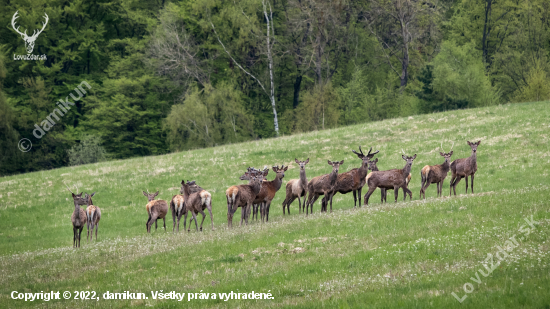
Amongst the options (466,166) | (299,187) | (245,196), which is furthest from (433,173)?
(245,196)

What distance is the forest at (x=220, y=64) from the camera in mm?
62969

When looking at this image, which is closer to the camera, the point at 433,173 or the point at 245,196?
the point at 245,196

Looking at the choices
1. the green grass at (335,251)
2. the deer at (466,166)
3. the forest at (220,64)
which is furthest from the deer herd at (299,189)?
the forest at (220,64)

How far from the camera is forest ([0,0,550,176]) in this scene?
6297 centimetres

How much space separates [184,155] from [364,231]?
2775 centimetres

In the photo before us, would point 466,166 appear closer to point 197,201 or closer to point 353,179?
point 353,179

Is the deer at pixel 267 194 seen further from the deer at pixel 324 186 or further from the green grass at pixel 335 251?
the green grass at pixel 335 251

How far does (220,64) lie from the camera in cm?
7112

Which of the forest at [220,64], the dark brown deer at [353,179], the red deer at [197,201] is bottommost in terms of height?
the red deer at [197,201]

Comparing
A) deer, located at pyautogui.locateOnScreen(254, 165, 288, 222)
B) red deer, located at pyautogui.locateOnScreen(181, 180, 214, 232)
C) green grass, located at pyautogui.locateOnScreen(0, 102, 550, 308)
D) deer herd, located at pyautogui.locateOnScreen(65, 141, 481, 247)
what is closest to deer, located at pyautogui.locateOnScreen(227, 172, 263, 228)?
deer herd, located at pyautogui.locateOnScreen(65, 141, 481, 247)

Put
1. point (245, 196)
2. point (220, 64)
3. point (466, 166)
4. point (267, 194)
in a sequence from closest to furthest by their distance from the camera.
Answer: point (245, 196) → point (267, 194) → point (466, 166) → point (220, 64)

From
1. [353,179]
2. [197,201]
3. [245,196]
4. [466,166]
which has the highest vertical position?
[466,166]

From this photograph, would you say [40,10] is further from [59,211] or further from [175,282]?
[175,282]

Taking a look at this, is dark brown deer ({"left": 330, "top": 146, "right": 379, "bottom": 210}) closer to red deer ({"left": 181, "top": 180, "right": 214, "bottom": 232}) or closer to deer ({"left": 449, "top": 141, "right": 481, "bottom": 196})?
deer ({"left": 449, "top": 141, "right": 481, "bottom": 196})
